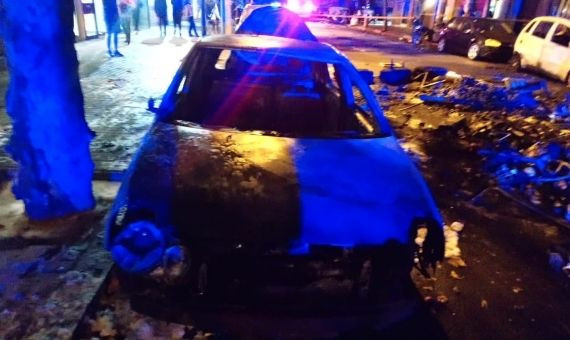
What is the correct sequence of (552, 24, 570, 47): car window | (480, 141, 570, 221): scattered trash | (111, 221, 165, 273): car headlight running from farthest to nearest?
(552, 24, 570, 47): car window
(480, 141, 570, 221): scattered trash
(111, 221, 165, 273): car headlight

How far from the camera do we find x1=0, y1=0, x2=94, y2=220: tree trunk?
3170 mm

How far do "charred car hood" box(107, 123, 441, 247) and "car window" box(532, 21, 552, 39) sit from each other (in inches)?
499

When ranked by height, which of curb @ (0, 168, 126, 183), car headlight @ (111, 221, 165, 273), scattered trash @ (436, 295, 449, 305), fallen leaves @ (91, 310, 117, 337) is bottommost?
scattered trash @ (436, 295, 449, 305)

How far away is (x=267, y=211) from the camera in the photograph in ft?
7.66

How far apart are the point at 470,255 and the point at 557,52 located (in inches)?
427

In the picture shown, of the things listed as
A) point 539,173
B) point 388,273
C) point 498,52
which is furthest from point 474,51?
point 388,273

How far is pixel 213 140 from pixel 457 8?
25.1 metres

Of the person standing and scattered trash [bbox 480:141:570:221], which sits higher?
the person standing

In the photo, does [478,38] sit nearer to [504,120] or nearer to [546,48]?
[546,48]

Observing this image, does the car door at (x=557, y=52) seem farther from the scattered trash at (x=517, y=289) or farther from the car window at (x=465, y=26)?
the scattered trash at (x=517, y=289)

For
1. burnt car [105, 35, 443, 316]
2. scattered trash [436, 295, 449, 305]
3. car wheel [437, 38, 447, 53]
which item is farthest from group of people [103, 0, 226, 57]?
scattered trash [436, 295, 449, 305]

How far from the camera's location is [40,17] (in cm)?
314

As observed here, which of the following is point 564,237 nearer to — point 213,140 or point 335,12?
point 213,140

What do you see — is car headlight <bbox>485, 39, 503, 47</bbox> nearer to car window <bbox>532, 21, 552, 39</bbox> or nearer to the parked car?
the parked car
